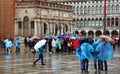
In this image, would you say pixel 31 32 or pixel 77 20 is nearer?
pixel 31 32

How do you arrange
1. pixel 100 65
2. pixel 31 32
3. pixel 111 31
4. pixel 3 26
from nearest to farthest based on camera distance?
pixel 100 65 < pixel 3 26 < pixel 31 32 < pixel 111 31

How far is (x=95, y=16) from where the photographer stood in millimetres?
125938

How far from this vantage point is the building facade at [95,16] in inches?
4815

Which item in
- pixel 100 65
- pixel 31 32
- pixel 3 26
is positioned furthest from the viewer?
pixel 31 32

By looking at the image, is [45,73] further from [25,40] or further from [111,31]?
[111,31]

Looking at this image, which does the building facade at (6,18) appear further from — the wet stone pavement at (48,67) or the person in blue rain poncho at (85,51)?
the person in blue rain poncho at (85,51)

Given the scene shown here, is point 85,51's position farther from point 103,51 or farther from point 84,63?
point 103,51

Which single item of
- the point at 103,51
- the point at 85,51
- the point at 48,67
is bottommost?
the point at 48,67

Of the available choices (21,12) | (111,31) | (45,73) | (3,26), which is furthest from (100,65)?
(111,31)

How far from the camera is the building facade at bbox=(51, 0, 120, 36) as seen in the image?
122 meters

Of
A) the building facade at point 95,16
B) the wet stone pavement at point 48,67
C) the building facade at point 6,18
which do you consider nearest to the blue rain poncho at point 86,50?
the wet stone pavement at point 48,67

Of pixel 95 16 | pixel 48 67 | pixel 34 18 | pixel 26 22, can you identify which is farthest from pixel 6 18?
pixel 95 16

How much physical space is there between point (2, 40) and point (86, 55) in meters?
26.6

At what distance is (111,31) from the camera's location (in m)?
121
